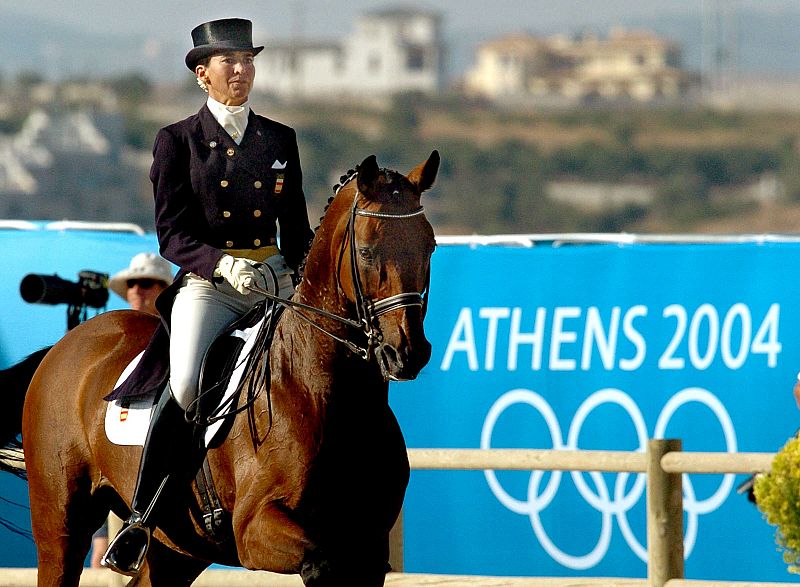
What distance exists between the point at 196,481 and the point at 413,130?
11294 cm

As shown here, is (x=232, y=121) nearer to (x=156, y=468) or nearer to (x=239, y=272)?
(x=239, y=272)

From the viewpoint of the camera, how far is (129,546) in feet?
20.6

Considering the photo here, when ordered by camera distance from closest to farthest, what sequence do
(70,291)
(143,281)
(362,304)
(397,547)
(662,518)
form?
(362,304)
(662,518)
(397,547)
(70,291)
(143,281)

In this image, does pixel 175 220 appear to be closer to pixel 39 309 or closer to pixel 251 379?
pixel 251 379

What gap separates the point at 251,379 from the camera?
19.8 ft

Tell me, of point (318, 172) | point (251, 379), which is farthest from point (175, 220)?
point (318, 172)

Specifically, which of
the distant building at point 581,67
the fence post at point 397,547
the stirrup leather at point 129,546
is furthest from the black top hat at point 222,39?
the distant building at point 581,67

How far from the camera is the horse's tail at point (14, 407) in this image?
25.3ft

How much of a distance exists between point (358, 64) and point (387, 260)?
5928 inches

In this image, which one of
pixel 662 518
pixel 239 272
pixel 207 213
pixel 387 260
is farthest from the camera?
pixel 662 518

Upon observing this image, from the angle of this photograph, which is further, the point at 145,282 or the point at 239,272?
the point at 145,282

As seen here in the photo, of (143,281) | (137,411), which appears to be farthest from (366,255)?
(143,281)

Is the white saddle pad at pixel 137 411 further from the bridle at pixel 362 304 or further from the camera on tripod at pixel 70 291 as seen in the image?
the camera on tripod at pixel 70 291

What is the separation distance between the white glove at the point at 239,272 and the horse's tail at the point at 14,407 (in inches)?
80.0
